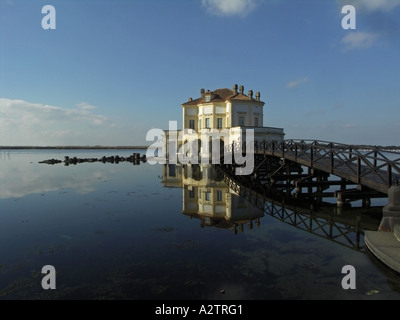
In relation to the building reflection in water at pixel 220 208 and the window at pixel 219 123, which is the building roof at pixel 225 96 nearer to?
the window at pixel 219 123

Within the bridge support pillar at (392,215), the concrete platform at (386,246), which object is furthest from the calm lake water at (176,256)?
the bridge support pillar at (392,215)

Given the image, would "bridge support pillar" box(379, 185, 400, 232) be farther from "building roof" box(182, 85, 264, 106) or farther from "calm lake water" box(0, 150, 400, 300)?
"building roof" box(182, 85, 264, 106)

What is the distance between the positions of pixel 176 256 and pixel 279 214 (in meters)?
5.87

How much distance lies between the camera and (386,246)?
671 centimetres

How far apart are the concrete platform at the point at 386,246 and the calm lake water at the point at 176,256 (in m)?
0.22

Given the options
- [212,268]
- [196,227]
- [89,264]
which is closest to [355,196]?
[196,227]

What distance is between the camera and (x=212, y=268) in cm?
629

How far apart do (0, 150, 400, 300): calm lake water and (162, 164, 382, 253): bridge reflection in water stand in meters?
0.10

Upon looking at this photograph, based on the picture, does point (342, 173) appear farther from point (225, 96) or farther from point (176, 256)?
point (225, 96)

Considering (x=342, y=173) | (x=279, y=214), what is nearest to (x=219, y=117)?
(x=342, y=173)

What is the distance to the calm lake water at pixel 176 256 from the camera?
17.4 ft

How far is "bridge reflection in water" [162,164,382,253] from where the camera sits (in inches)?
358
